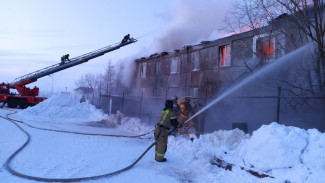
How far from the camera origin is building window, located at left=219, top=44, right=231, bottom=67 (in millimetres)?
13352

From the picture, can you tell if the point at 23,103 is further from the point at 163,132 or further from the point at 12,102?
the point at 163,132

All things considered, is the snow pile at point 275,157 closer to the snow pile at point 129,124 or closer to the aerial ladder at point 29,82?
the snow pile at point 129,124

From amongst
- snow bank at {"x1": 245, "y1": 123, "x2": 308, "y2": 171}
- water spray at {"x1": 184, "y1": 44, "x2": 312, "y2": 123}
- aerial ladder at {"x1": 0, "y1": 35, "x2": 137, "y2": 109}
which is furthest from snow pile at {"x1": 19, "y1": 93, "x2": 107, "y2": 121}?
snow bank at {"x1": 245, "y1": 123, "x2": 308, "y2": 171}

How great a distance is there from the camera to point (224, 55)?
1369cm

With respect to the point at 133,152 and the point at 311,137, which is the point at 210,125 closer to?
the point at 133,152

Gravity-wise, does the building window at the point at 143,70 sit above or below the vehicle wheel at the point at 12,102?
above

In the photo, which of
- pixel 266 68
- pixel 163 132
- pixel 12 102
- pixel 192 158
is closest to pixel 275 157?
→ pixel 192 158

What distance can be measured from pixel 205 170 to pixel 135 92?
16806mm

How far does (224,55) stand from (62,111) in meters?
13.3

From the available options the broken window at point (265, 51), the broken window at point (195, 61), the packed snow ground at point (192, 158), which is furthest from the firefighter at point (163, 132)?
the broken window at point (195, 61)

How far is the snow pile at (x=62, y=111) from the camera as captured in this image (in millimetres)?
18062

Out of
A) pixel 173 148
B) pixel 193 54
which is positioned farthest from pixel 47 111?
pixel 173 148

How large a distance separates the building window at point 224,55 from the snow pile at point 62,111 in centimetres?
960

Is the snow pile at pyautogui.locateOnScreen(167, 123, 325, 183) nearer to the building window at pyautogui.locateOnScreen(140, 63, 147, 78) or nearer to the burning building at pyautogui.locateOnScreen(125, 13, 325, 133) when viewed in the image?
the burning building at pyautogui.locateOnScreen(125, 13, 325, 133)
